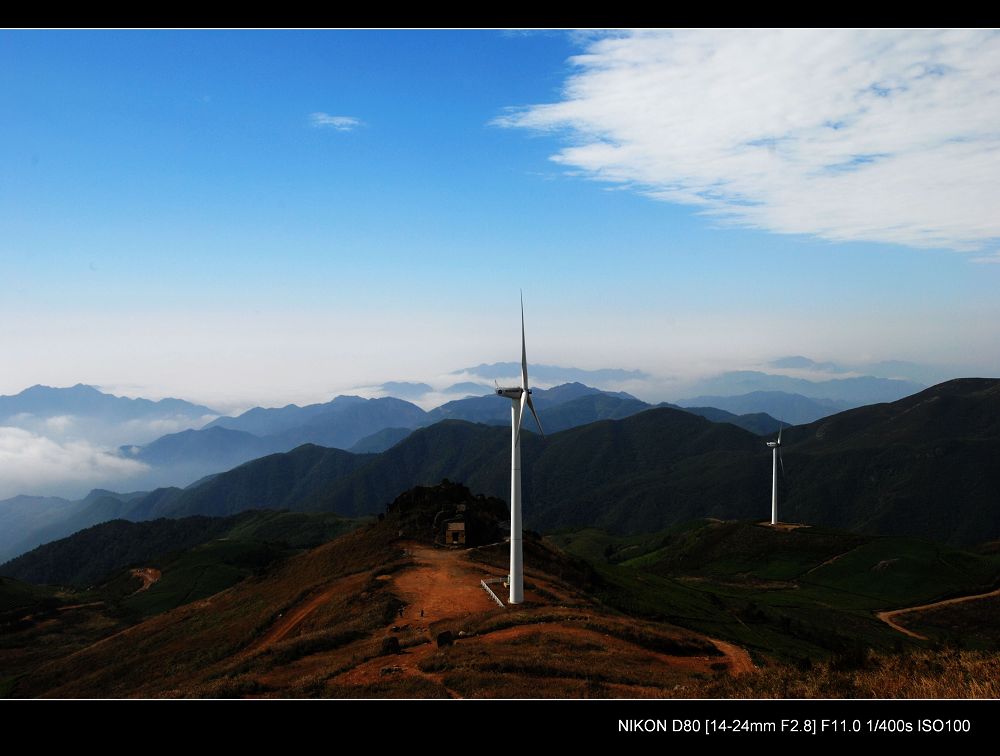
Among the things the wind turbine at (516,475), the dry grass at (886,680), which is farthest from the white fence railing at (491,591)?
the dry grass at (886,680)

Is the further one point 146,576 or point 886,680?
point 146,576

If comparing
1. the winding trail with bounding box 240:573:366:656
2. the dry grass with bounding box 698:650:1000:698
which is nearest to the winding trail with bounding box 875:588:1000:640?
the winding trail with bounding box 240:573:366:656

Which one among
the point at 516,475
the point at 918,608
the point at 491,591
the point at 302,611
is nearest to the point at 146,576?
the point at 302,611

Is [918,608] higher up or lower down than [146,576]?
higher up

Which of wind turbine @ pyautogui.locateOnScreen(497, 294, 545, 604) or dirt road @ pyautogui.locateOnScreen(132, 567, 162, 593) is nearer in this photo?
wind turbine @ pyautogui.locateOnScreen(497, 294, 545, 604)

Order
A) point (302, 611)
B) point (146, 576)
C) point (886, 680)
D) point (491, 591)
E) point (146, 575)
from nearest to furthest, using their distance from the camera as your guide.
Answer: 1. point (886, 680)
2. point (491, 591)
3. point (302, 611)
4. point (146, 576)
5. point (146, 575)

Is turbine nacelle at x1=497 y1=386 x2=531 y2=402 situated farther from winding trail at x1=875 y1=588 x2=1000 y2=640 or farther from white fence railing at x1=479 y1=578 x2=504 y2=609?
winding trail at x1=875 y1=588 x2=1000 y2=640

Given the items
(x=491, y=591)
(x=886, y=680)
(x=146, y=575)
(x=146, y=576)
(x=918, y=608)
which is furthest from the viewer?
(x=146, y=575)

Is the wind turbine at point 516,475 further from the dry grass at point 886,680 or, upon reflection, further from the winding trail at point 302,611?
the dry grass at point 886,680

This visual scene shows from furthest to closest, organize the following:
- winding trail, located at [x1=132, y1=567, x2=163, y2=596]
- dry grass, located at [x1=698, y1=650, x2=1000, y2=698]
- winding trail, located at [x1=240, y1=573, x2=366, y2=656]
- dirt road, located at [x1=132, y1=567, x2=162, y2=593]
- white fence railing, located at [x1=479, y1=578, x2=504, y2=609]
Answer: dirt road, located at [x1=132, y1=567, x2=162, y2=593]
winding trail, located at [x1=132, y1=567, x2=163, y2=596]
winding trail, located at [x1=240, y1=573, x2=366, y2=656]
white fence railing, located at [x1=479, y1=578, x2=504, y2=609]
dry grass, located at [x1=698, y1=650, x2=1000, y2=698]

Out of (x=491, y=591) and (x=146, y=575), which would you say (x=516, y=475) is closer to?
(x=491, y=591)
